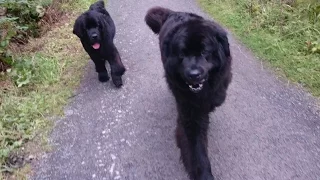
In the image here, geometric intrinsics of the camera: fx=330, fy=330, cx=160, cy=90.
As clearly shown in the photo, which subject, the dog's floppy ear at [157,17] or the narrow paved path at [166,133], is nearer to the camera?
the narrow paved path at [166,133]

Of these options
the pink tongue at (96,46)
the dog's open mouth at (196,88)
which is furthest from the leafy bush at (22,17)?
the dog's open mouth at (196,88)

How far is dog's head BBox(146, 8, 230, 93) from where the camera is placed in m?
2.78

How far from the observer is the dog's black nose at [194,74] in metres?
2.72

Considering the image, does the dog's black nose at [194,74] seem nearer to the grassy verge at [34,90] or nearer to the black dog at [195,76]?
the black dog at [195,76]

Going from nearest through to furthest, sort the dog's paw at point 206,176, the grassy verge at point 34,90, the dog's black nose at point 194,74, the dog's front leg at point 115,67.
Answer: the dog's black nose at point 194,74 → the dog's paw at point 206,176 → the grassy verge at point 34,90 → the dog's front leg at point 115,67

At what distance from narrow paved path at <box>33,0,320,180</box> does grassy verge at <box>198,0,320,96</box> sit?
1.11 ft

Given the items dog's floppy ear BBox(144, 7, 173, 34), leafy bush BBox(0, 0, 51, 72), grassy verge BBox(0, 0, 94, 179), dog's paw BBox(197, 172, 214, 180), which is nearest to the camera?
dog's paw BBox(197, 172, 214, 180)

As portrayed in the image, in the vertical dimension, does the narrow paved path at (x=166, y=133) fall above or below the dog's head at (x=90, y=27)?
below

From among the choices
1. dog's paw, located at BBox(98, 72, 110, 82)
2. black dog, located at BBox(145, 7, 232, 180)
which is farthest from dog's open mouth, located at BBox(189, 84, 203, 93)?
dog's paw, located at BBox(98, 72, 110, 82)

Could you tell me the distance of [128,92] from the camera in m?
4.76

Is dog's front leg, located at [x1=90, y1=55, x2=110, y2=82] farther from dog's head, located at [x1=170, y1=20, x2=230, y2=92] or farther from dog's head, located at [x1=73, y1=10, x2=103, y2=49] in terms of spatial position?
dog's head, located at [x1=170, y1=20, x2=230, y2=92]

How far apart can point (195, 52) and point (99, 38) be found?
196cm

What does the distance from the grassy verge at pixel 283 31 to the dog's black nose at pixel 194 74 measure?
2434 mm

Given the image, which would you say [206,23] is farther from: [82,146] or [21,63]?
[21,63]
